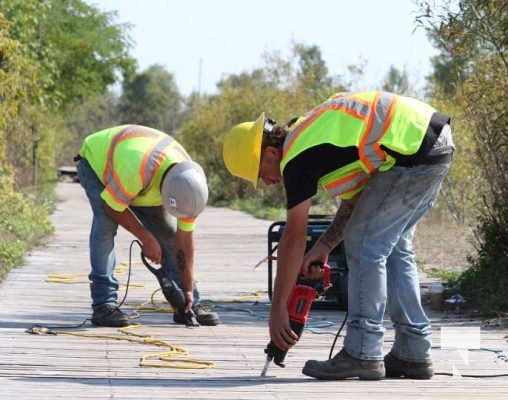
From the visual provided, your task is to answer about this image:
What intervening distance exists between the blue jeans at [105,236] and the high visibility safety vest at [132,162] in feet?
0.50

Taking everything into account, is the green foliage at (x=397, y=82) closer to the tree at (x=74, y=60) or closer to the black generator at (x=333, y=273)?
the tree at (x=74, y=60)

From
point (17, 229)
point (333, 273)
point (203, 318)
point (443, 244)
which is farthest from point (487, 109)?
point (17, 229)

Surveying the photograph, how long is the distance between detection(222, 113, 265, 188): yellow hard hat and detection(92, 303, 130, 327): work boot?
254cm

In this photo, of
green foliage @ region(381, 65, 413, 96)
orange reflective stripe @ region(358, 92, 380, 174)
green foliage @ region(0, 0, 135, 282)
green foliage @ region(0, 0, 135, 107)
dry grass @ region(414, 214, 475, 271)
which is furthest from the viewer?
green foliage @ region(0, 0, 135, 107)

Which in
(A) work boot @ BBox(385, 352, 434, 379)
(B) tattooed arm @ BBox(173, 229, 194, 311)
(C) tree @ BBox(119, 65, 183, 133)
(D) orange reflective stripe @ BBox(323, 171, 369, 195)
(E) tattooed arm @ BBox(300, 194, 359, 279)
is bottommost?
(C) tree @ BBox(119, 65, 183, 133)

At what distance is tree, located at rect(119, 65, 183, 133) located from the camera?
76938mm

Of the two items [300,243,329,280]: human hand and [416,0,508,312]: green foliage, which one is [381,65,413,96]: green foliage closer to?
[416,0,508,312]: green foliage

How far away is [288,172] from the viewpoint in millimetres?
6148

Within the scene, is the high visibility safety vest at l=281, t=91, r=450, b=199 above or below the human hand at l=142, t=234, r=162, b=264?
above

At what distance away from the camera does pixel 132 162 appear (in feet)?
27.5

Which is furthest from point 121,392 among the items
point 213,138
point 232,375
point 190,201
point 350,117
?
point 213,138

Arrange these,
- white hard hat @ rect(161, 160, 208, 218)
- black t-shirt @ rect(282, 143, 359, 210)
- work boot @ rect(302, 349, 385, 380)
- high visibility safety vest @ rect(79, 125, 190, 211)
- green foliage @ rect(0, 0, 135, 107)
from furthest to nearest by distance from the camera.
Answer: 1. green foliage @ rect(0, 0, 135, 107)
2. high visibility safety vest @ rect(79, 125, 190, 211)
3. white hard hat @ rect(161, 160, 208, 218)
4. work boot @ rect(302, 349, 385, 380)
5. black t-shirt @ rect(282, 143, 359, 210)

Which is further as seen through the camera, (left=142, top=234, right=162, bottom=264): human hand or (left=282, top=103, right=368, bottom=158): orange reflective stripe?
(left=142, top=234, right=162, bottom=264): human hand

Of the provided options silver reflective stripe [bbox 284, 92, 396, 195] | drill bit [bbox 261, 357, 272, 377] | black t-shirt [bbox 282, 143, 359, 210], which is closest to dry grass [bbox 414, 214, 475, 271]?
drill bit [bbox 261, 357, 272, 377]
